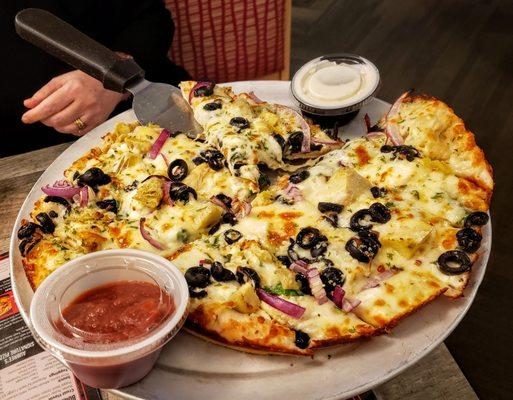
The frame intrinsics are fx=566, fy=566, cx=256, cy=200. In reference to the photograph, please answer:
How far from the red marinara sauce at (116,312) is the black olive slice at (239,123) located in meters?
0.95

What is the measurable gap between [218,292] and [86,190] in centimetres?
78

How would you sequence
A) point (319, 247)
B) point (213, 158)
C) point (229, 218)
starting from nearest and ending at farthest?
1. point (319, 247)
2. point (229, 218)
3. point (213, 158)

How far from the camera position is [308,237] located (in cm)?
200

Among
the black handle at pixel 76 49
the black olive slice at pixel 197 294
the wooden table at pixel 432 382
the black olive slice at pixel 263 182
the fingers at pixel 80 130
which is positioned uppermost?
the black handle at pixel 76 49

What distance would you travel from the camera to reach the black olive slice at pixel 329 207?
208cm

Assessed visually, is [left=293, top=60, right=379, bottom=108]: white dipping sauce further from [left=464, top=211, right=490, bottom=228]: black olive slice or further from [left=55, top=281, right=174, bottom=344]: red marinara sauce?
[left=55, top=281, right=174, bottom=344]: red marinara sauce

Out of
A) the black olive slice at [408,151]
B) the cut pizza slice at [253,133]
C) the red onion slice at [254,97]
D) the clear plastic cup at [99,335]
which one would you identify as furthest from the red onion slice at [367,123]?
the clear plastic cup at [99,335]

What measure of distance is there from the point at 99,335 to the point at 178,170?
898 millimetres

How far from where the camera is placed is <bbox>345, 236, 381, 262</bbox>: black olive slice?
190 cm

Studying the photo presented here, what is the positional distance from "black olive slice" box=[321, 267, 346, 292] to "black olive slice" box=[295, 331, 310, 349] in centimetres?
20

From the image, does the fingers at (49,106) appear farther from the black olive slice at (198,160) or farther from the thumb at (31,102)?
the black olive slice at (198,160)

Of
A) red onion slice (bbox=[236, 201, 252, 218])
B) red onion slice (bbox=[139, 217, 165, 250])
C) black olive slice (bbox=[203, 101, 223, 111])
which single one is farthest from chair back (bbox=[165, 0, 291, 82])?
red onion slice (bbox=[139, 217, 165, 250])

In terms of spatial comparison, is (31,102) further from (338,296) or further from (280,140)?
(338,296)

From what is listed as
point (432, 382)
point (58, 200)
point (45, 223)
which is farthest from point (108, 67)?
point (432, 382)
